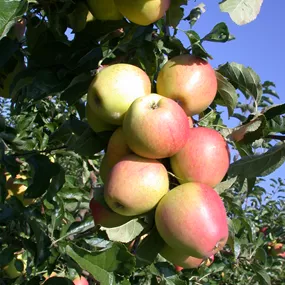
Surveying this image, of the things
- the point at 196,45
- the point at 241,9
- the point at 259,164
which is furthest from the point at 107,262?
the point at 241,9

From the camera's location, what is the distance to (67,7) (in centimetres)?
123

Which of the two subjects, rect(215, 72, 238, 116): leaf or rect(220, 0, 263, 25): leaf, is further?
rect(215, 72, 238, 116): leaf

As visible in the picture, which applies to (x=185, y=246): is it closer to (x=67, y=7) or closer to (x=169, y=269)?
(x=169, y=269)

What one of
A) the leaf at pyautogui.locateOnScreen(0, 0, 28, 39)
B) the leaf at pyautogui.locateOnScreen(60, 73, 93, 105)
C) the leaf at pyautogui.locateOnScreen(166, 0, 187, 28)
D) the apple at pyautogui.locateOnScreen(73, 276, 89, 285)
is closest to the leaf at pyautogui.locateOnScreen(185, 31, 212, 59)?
the leaf at pyautogui.locateOnScreen(166, 0, 187, 28)

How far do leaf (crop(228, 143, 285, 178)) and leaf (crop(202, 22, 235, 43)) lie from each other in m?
0.32

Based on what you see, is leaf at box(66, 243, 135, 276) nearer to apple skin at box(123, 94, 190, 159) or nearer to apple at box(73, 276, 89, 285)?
apple skin at box(123, 94, 190, 159)

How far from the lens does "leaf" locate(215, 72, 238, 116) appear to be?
1205 millimetres

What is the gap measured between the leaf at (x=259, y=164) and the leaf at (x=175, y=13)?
0.44m

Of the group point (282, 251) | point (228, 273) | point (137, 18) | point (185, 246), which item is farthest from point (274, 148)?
point (282, 251)

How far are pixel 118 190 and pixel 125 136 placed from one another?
0.13m

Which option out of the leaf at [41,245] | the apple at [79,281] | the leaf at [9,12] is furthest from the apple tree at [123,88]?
the apple at [79,281]

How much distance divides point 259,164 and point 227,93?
21cm

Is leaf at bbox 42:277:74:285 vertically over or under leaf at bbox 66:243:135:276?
under

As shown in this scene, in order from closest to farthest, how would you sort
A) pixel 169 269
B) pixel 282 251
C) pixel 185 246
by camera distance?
1. pixel 185 246
2. pixel 169 269
3. pixel 282 251
